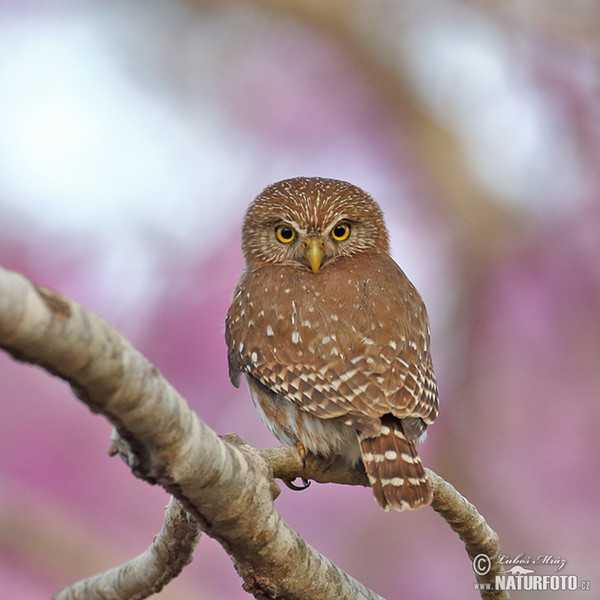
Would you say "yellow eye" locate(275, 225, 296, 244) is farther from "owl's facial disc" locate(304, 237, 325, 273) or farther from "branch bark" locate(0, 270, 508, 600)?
"branch bark" locate(0, 270, 508, 600)

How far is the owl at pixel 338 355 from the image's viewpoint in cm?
319

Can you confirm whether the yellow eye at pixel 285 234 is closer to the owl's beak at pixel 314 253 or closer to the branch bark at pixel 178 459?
the owl's beak at pixel 314 253

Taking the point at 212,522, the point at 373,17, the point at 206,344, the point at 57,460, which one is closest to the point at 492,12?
the point at 373,17

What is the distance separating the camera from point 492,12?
554 centimetres

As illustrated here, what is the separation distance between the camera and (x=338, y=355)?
335cm

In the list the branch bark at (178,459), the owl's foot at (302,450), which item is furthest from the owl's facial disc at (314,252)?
the branch bark at (178,459)

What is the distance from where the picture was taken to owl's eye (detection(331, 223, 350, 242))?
13.7ft

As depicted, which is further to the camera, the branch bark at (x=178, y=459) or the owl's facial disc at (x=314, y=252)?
the owl's facial disc at (x=314, y=252)

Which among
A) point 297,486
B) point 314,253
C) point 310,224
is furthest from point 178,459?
point 310,224

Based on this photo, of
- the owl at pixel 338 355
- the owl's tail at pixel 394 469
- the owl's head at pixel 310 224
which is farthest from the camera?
the owl's head at pixel 310 224

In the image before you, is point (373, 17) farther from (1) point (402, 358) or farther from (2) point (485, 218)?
(1) point (402, 358)

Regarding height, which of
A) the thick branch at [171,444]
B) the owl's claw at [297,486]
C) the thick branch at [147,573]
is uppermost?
the owl's claw at [297,486]

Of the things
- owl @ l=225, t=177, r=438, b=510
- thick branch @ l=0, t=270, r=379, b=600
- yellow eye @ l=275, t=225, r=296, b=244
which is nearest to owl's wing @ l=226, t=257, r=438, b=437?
owl @ l=225, t=177, r=438, b=510

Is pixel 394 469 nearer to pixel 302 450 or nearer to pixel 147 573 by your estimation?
pixel 302 450
